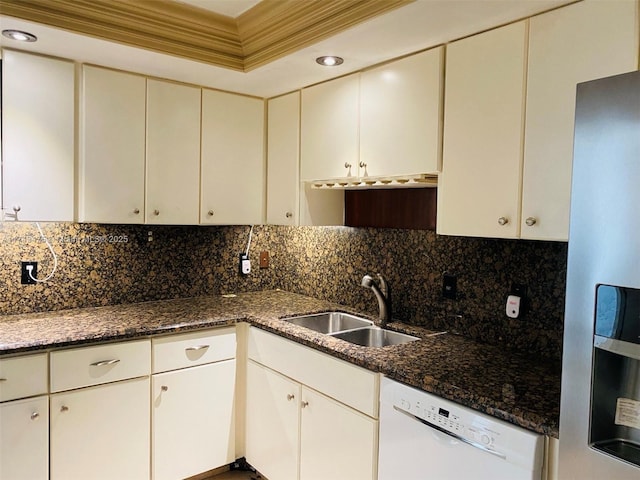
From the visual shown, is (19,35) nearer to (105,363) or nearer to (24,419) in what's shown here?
(105,363)

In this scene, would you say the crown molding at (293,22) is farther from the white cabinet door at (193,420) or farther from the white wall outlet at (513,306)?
the white cabinet door at (193,420)

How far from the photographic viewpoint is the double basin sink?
2.45m

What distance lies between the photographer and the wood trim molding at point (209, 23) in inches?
73.8

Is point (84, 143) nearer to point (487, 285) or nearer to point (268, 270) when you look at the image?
point (268, 270)

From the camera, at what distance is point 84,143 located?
2.38 m

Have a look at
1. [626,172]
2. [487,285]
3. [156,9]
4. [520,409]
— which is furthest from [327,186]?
[626,172]

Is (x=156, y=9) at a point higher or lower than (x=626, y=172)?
higher

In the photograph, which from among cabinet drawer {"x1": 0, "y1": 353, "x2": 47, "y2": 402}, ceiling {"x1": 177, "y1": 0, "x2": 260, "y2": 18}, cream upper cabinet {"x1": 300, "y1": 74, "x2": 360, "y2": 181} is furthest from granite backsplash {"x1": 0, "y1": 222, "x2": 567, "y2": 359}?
ceiling {"x1": 177, "y1": 0, "x2": 260, "y2": 18}

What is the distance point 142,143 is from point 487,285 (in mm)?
1834

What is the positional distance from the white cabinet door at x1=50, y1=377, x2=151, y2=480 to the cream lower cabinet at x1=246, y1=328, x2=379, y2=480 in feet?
1.79

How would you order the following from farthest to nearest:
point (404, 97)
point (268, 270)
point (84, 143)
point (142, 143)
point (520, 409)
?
point (268, 270) → point (142, 143) → point (84, 143) → point (404, 97) → point (520, 409)

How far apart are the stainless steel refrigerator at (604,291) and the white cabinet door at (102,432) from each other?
1853 mm

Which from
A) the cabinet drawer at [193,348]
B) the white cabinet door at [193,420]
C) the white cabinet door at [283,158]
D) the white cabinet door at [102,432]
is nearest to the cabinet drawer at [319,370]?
the cabinet drawer at [193,348]

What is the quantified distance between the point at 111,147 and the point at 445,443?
2019 millimetres
